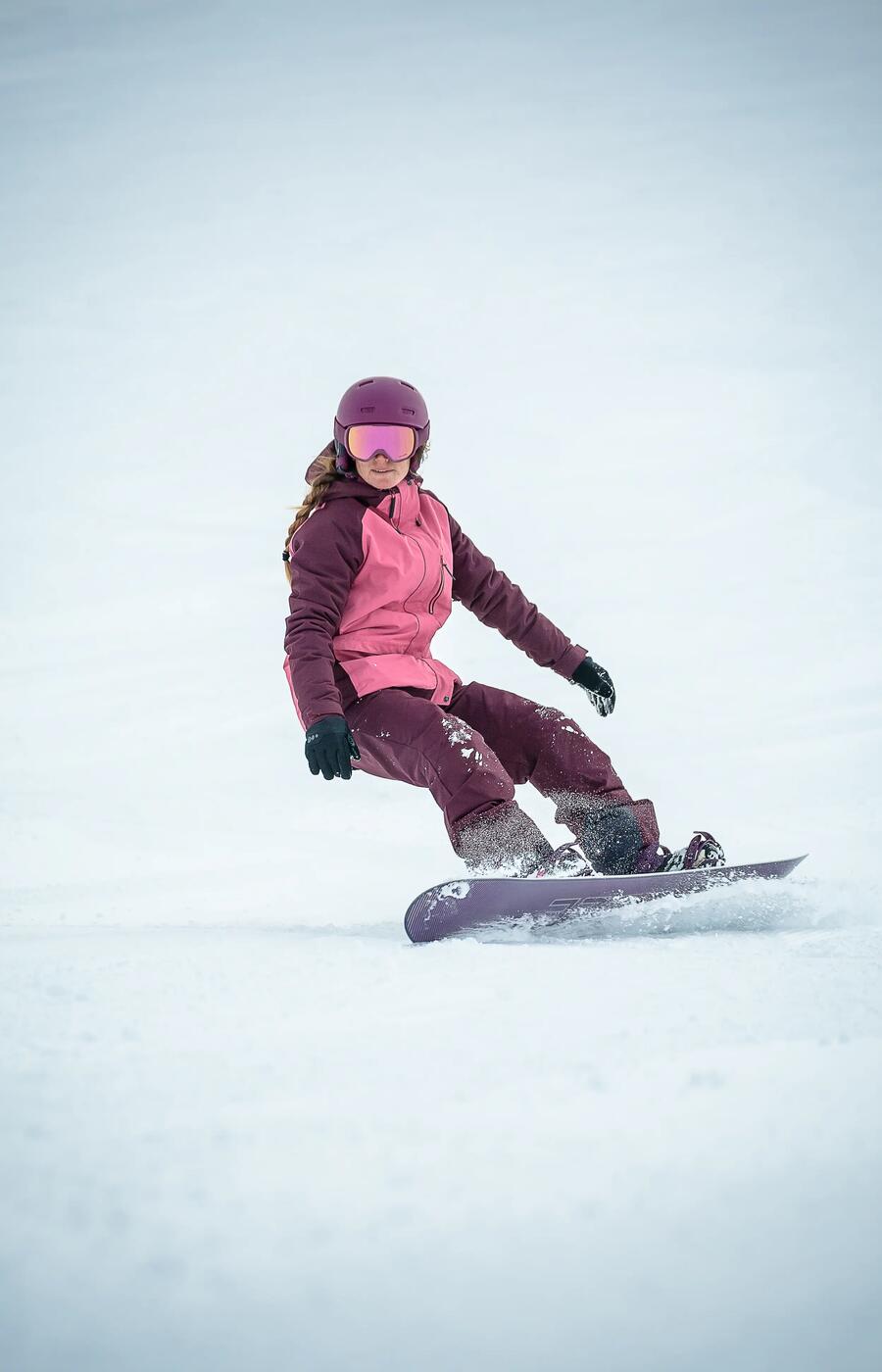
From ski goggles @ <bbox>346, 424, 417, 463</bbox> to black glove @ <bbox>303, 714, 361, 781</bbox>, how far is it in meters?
0.89

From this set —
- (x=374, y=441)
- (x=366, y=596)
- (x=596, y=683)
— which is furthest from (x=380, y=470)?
(x=596, y=683)

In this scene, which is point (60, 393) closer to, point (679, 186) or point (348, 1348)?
point (348, 1348)

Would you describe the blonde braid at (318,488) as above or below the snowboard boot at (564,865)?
above

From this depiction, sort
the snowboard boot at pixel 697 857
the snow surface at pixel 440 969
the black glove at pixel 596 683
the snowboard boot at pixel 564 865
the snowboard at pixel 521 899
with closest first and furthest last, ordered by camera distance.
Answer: the snow surface at pixel 440 969 → the snowboard at pixel 521 899 → the snowboard boot at pixel 564 865 → the snowboard boot at pixel 697 857 → the black glove at pixel 596 683

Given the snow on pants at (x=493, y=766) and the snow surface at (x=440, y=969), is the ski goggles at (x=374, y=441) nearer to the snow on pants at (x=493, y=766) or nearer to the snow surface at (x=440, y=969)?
the snow on pants at (x=493, y=766)

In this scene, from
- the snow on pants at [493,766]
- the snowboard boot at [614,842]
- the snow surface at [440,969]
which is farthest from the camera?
the snowboard boot at [614,842]

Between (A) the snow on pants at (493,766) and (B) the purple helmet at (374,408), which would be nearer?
(A) the snow on pants at (493,766)

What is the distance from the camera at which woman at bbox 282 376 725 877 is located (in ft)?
8.27

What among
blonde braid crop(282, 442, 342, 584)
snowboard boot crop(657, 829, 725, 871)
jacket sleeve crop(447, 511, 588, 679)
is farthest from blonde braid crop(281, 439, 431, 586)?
snowboard boot crop(657, 829, 725, 871)

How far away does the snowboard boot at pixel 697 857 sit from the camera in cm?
260

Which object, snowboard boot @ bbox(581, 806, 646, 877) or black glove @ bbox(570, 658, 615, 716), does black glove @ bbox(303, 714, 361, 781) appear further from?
black glove @ bbox(570, 658, 615, 716)

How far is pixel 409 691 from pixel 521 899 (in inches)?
32.5

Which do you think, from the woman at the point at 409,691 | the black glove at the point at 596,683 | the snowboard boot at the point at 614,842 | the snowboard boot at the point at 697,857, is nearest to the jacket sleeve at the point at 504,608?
the black glove at the point at 596,683

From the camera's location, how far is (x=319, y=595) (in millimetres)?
2760
